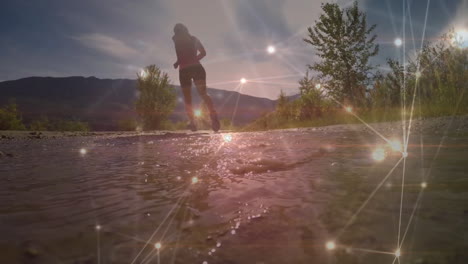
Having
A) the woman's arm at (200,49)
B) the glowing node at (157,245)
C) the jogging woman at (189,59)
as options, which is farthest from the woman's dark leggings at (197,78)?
the glowing node at (157,245)

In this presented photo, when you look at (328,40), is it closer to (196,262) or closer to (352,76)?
(352,76)

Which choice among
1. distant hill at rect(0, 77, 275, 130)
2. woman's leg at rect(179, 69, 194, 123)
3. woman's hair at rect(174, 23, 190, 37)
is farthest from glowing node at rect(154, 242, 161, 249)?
distant hill at rect(0, 77, 275, 130)

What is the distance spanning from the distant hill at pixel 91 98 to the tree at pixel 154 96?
302 ft

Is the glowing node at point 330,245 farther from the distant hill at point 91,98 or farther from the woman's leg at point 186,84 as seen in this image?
the distant hill at point 91,98

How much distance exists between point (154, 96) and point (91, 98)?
144 m

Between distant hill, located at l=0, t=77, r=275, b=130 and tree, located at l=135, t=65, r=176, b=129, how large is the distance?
302ft

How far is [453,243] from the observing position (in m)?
0.50

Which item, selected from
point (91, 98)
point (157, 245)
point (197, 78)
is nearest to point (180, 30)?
point (197, 78)

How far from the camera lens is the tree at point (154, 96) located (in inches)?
934

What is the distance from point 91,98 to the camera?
14612 centimetres

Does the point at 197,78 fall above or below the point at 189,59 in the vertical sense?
below

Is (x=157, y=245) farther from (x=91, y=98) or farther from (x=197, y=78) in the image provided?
(x=91, y=98)

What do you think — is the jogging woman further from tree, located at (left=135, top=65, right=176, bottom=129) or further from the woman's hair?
tree, located at (left=135, top=65, right=176, bottom=129)

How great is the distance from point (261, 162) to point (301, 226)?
1.05m
